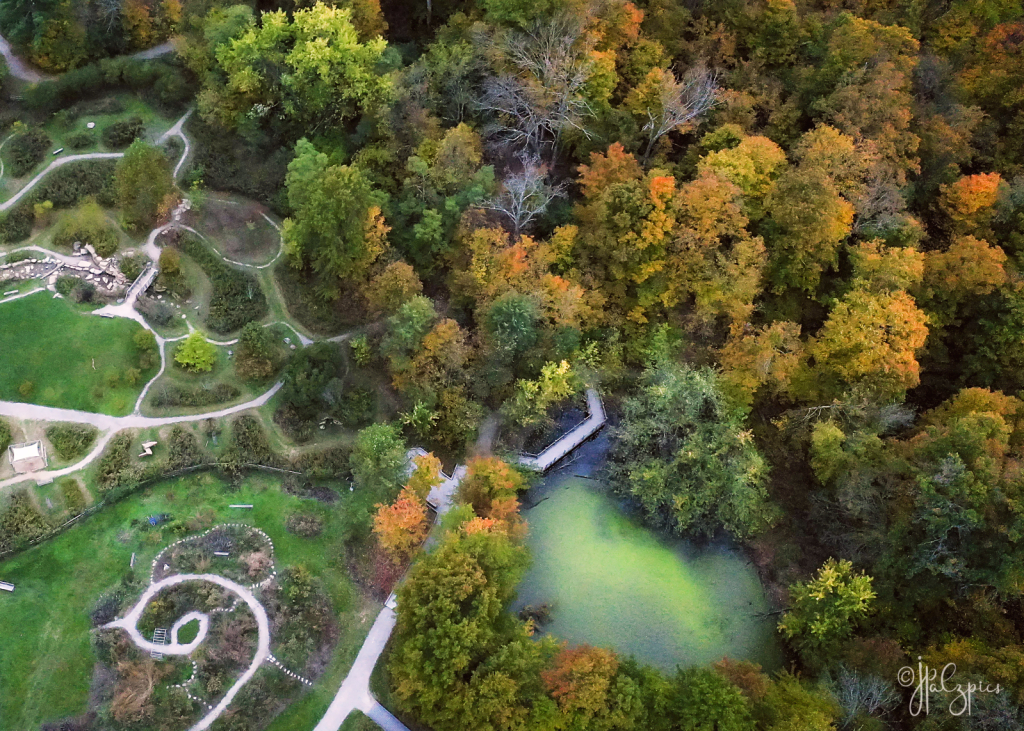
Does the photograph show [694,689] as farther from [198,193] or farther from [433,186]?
[198,193]

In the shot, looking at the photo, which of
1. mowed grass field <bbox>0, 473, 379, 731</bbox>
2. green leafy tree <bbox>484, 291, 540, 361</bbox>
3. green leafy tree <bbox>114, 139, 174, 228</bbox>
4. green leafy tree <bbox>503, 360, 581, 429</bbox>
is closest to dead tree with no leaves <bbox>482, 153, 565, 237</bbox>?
green leafy tree <bbox>484, 291, 540, 361</bbox>

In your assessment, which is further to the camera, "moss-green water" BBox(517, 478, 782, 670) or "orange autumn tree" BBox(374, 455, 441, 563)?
"moss-green water" BBox(517, 478, 782, 670)

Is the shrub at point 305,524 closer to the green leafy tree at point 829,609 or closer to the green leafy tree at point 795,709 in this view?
the green leafy tree at point 795,709

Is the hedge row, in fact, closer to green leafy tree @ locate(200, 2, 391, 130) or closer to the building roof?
green leafy tree @ locate(200, 2, 391, 130)

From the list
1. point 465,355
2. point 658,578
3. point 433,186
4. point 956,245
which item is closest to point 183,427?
point 465,355

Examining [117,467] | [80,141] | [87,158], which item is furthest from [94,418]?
[80,141]

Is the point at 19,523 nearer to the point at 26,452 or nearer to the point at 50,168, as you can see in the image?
the point at 26,452

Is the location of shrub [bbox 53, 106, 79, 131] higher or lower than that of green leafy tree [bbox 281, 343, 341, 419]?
higher

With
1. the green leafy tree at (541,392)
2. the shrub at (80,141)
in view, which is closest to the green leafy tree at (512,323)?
the green leafy tree at (541,392)
